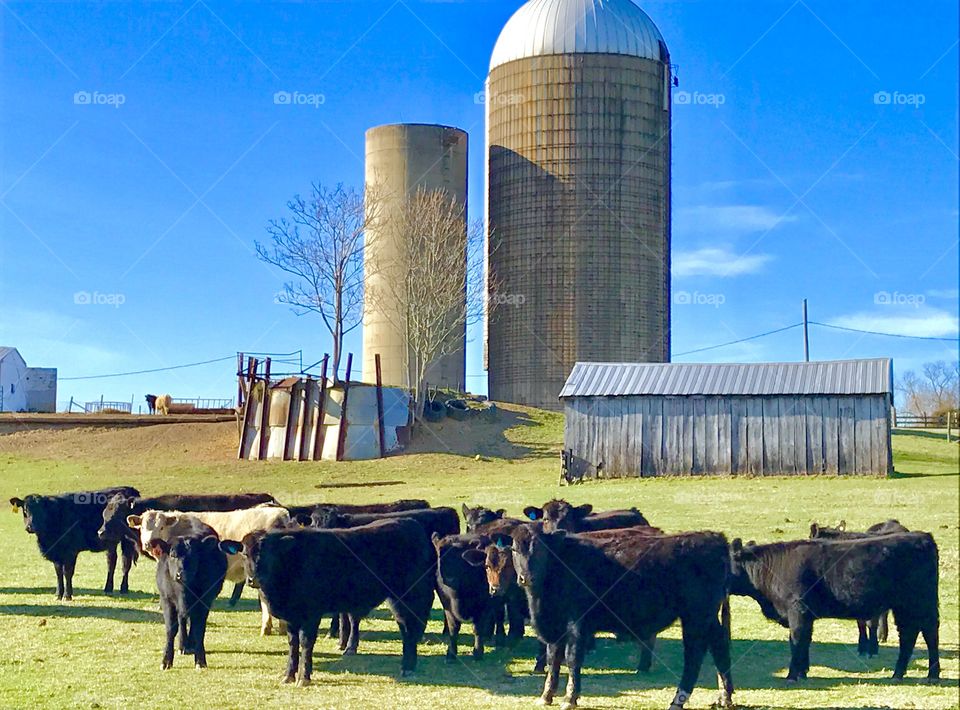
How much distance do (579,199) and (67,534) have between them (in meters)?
38.8

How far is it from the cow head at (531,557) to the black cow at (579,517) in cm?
353

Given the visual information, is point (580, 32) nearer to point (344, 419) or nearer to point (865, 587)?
point (344, 419)

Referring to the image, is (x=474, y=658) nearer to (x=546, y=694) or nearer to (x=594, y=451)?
(x=546, y=694)

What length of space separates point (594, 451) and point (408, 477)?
5848 mm

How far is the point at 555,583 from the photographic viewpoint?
10758 mm

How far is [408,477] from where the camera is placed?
38.7 m

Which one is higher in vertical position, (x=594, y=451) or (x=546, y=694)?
(x=594, y=451)

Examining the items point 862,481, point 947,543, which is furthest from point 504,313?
point 947,543

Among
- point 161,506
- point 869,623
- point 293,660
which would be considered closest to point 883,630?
point 869,623

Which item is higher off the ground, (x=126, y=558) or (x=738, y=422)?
(x=738, y=422)

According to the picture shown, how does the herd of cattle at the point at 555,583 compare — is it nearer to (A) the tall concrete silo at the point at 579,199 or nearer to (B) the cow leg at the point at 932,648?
(B) the cow leg at the point at 932,648

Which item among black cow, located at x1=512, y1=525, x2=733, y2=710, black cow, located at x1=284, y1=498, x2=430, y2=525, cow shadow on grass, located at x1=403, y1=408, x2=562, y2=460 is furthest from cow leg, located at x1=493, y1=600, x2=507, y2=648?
cow shadow on grass, located at x1=403, y1=408, x2=562, y2=460

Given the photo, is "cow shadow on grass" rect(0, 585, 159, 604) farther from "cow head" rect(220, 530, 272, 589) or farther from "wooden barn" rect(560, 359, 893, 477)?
"wooden barn" rect(560, 359, 893, 477)

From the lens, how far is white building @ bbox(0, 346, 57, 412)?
7269cm
